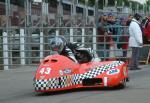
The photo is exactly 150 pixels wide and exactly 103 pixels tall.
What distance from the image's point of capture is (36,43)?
15656mm

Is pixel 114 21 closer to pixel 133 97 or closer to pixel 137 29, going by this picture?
pixel 137 29

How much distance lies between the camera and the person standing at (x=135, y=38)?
13.6m

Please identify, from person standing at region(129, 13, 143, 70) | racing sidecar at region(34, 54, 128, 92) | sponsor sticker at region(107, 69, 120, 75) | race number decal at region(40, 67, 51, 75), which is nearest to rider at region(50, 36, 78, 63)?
racing sidecar at region(34, 54, 128, 92)

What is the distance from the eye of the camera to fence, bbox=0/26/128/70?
15656mm

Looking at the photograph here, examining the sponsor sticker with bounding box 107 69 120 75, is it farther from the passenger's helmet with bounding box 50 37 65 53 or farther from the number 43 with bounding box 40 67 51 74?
the number 43 with bounding box 40 67 51 74

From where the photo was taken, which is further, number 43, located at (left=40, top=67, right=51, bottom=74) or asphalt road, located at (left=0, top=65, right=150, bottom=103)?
number 43, located at (left=40, top=67, right=51, bottom=74)

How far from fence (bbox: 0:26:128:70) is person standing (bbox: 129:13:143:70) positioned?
155 cm

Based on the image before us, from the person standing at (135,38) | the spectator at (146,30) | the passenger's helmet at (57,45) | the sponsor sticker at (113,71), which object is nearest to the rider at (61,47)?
the passenger's helmet at (57,45)

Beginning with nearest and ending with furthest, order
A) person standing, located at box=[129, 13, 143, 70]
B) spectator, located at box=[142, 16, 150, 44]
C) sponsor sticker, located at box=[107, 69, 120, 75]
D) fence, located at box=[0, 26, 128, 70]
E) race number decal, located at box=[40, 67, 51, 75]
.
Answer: race number decal, located at box=[40, 67, 51, 75] < sponsor sticker, located at box=[107, 69, 120, 75] < person standing, located at box=[129, 13, 143, 70] < fence, located at box=[0, 26, 128, 70] < spectator, located at box=[142, 16, 150, 44]

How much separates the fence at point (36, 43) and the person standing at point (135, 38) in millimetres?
1555

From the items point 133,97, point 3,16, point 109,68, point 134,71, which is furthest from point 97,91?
point 3,16

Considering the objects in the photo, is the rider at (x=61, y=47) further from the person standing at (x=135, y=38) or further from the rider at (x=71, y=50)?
the person standing at (x=135, y=38)

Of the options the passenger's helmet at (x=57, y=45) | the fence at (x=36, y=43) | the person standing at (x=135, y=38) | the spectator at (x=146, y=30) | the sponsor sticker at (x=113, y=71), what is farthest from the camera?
the spectator at (x=146, y=30)

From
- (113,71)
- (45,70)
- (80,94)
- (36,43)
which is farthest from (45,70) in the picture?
(36,43)
